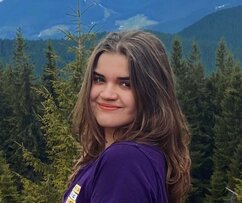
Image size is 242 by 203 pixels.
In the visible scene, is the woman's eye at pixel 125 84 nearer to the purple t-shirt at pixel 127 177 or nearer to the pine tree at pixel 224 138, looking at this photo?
the purple t-shirt at pixel 127 177

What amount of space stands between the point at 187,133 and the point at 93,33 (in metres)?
9.22

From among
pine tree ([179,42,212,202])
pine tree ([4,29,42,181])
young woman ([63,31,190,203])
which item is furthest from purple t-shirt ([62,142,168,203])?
pine tree ([4,29,42,181])

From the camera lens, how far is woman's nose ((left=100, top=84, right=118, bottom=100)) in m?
2.57

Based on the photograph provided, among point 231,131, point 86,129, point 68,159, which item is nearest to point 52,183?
point 68,159

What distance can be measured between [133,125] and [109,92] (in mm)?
168

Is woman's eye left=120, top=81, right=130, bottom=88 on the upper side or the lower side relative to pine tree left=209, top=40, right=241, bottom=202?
upper

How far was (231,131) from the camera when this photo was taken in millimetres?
35812

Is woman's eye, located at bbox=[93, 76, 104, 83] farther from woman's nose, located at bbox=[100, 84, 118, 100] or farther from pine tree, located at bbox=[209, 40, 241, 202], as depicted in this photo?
pine tree, located at bbox=[209, 40, 241, 202]

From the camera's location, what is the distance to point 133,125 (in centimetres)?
255

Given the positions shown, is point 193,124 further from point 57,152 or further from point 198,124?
point 57,152

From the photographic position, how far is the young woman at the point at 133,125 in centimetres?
230

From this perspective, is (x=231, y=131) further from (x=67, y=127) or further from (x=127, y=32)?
(x=127, y=32)

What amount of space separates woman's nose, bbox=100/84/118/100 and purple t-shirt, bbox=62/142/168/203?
0.24 m

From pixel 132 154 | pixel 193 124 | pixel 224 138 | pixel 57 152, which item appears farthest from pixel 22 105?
pixel 132 154
